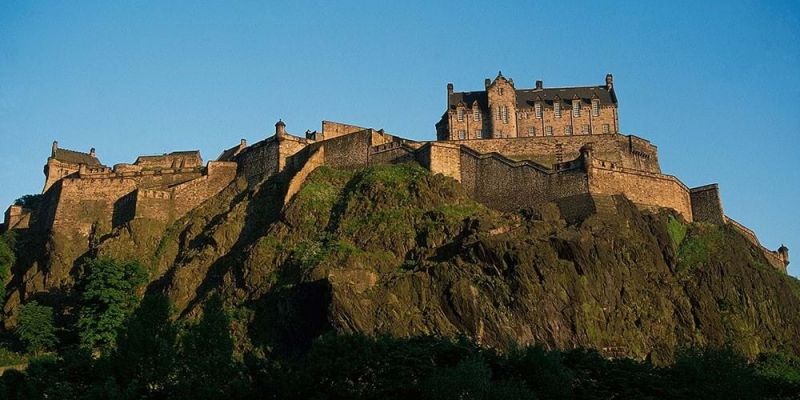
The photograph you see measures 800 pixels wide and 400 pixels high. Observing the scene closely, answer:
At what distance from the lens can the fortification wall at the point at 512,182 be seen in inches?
3081

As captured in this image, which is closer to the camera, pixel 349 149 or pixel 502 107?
pixel 349 149

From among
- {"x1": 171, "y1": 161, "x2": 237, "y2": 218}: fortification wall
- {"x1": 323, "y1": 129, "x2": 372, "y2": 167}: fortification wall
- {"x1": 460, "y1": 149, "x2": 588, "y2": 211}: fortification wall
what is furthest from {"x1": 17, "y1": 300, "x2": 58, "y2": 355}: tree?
{"x1": 460, "y1": 149, "x2": 588, "y2": 211}: fortification wall

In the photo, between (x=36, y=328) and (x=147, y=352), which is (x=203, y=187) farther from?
(x=147, y=352)

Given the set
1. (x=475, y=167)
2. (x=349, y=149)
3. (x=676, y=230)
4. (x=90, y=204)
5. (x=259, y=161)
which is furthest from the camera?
(x=90, y=204)

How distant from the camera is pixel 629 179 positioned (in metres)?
80.6

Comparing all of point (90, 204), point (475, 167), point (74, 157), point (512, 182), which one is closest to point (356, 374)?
point (512, 182)

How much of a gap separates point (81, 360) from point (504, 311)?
24161 millimetres

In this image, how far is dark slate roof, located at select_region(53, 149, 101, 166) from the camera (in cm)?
10769

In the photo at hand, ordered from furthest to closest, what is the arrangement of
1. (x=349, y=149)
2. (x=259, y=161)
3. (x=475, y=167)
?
(x=259, y=161), (x=349, y=149), (x=475, y=167)

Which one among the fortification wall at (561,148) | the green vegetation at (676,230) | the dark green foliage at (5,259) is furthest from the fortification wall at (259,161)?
the green vegetation at (676,230)

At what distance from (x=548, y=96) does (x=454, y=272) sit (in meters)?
34.2

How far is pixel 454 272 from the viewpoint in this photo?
68438 millimetres

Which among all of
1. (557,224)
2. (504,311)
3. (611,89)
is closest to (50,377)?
(504,311)

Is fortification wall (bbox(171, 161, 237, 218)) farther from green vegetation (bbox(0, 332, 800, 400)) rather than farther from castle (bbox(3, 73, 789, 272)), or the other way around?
green vegetation (bbox(0, 332, 800, 400))
